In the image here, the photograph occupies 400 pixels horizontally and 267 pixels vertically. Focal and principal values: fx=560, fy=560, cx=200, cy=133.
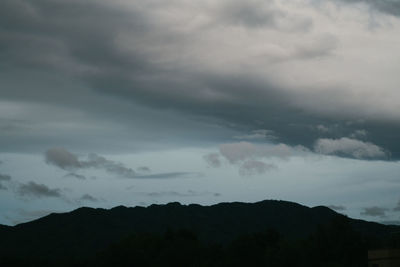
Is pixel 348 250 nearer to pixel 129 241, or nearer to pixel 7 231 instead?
pixel 129 241

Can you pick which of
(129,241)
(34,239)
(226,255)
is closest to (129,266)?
(226,255)

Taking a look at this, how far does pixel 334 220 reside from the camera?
349ft

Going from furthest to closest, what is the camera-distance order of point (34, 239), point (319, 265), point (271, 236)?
1. point (34, 239)
2. point (271, 236)
3. point (319, 265)

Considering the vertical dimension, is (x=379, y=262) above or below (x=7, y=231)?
below

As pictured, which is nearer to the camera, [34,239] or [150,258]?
[150,258]

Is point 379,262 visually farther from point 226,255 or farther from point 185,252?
point 185,252

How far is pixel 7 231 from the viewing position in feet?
649

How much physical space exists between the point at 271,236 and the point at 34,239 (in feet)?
316

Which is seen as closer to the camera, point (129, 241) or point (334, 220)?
point (334, 220)

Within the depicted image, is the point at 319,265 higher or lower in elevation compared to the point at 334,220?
lower

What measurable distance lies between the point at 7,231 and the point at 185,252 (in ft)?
358

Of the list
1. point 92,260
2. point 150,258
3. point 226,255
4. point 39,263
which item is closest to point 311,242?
point 226,255

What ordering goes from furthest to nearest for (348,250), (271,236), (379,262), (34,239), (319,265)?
(34,239), (271,236), (348,250), (319,265), (379,262)

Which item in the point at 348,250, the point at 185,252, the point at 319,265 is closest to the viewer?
the point at 319,265
